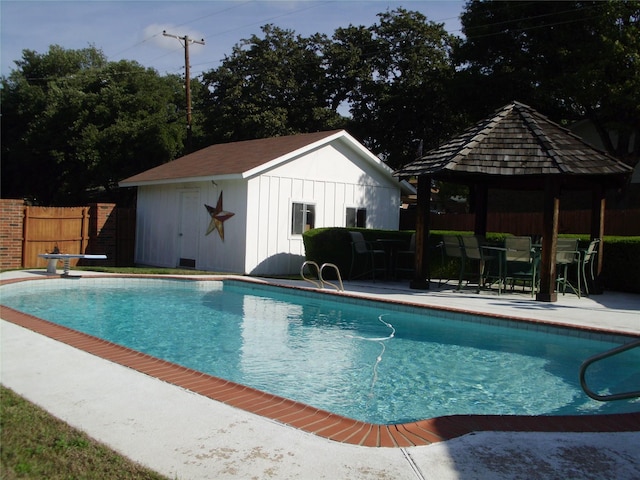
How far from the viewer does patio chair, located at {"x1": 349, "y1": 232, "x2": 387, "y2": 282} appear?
15320 millimetres

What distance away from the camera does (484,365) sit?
764cm

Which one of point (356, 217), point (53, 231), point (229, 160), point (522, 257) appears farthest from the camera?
point (356, 217)

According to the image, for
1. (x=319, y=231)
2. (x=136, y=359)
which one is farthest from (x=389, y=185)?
(x=136, y=359)

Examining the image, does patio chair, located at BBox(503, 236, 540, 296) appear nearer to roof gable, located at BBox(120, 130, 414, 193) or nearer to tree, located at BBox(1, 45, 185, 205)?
roof gable, located at BBox(120, 130, 414, 193)

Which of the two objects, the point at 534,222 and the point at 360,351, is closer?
the point at 360,351

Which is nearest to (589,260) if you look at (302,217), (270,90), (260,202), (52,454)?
(302,217)

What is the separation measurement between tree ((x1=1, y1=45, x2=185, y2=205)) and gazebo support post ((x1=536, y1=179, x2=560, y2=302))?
2357cm

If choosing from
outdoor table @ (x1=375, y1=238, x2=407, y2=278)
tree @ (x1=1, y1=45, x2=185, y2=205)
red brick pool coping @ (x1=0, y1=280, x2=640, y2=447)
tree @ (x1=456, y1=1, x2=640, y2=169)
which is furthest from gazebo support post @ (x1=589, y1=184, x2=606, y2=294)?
tree @ (x1=1, y1=45, x2=185, y2=205)

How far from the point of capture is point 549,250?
11719 millimetres

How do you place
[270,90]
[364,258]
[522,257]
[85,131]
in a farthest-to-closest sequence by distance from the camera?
[270,90] < [85,131] < [364,258] < [522,257]

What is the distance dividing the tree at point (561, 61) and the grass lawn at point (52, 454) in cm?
2005

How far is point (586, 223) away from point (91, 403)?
Answer: 64.5 feet

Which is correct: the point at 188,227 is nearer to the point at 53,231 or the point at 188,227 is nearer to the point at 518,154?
the point at 53,231

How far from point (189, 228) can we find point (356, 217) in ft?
18.1
